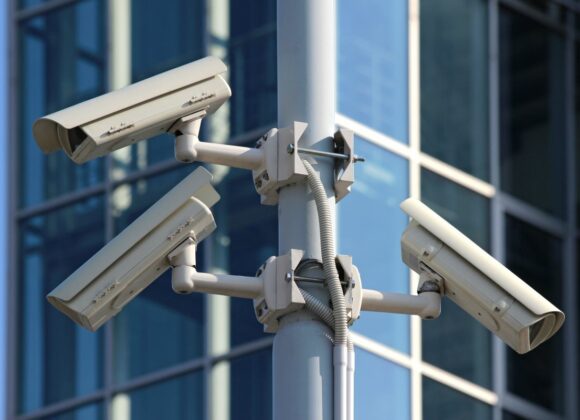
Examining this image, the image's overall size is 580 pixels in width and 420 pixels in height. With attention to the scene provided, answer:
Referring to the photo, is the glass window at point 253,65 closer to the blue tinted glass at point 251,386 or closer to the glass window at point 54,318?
the blue tinted glass at point 251,386

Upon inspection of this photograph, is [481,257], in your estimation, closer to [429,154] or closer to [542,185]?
[429,154]

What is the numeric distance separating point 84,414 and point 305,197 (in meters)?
11.3

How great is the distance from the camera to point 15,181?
64.4 ft

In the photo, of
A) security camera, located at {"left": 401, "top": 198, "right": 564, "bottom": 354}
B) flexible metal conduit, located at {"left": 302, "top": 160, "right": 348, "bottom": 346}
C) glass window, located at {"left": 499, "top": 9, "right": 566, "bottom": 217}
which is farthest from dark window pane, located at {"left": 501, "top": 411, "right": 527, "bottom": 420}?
flexible metal conduit, located at {"left": 302, "top": 160, "right": 348, "bottom": 346}

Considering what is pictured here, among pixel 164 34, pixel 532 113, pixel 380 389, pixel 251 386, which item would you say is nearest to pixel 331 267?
pixel 380 389

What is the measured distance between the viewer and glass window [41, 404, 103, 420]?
58.7 ft

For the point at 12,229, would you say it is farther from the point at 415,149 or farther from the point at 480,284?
the point at 480,284

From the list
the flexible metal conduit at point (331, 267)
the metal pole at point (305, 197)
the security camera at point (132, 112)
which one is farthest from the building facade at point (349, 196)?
the flexible metal conduit at point (331, 267)

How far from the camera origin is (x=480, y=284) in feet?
24.2

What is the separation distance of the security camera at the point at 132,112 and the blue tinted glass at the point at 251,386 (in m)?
8.94

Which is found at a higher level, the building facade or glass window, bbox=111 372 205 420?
the building facade

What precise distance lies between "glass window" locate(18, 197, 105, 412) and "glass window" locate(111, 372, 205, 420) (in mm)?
499

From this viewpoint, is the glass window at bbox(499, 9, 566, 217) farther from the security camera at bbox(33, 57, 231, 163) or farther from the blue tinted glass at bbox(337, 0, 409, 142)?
the security camera at bbox(33, 57, 231, 163)

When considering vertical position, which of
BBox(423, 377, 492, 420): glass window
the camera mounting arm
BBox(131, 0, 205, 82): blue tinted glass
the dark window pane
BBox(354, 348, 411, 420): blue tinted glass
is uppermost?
BBox(131, 0, 205, 82): blue tinted glass
